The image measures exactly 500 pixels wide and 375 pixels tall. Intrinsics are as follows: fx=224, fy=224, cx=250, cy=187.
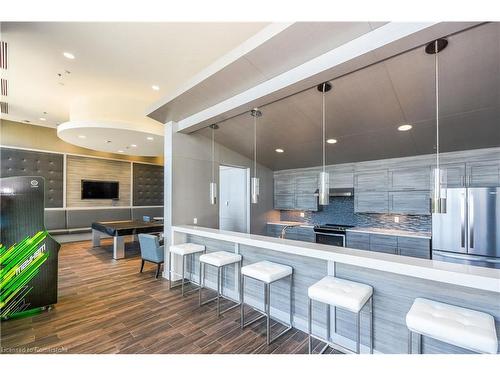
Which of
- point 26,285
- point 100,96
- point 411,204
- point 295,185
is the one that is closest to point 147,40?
point 100,96

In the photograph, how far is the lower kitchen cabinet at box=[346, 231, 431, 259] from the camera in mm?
3705

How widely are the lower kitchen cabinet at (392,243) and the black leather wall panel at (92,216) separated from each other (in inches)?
270

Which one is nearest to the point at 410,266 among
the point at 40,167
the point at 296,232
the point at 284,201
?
the point at 296,232

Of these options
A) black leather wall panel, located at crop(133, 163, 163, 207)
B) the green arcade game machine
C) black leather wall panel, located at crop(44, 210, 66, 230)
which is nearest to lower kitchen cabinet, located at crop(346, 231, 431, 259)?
the green arcade game machine

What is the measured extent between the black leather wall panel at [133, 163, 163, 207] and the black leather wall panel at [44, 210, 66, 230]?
196 centimetres

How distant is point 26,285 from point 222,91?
3.28 meters

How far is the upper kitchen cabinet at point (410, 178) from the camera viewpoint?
12.7 feet

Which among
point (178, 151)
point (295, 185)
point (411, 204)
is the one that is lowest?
point (411, 204)

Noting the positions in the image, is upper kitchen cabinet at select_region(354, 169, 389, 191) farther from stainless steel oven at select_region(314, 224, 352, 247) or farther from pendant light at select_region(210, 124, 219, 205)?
pendant light at select_region(210, 124, 219, 205)

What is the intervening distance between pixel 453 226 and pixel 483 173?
0.95m

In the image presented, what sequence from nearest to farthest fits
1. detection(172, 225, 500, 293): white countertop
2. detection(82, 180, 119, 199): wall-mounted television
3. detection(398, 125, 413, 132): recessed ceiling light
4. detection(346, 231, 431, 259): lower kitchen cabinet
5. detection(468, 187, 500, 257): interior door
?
detection(172, 225, 500, 293): white countertop → detection(468, 187, 500, 257): interior door → detection(398, 125, 413, 132): recessed ceiling light → detection(346, 231, 431, 259): lower kitchen cabinet → detection(82, 180, 119, 199): wall-mounted television
